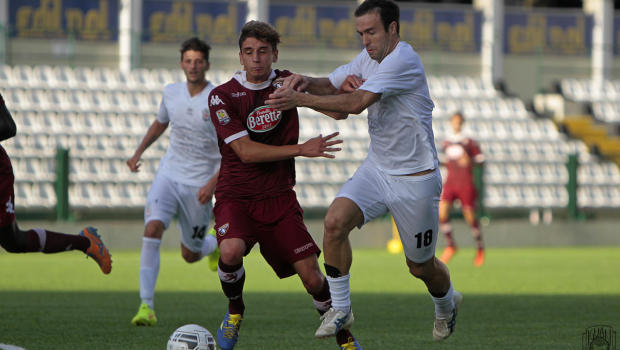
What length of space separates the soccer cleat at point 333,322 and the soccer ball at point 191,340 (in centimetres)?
64

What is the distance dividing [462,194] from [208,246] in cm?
670

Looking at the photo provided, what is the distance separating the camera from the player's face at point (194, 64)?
8.50 metres

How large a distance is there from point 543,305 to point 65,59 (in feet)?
49.2

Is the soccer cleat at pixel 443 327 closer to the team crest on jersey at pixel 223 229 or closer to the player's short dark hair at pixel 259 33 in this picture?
the team crest on jersey at pixel 223 229

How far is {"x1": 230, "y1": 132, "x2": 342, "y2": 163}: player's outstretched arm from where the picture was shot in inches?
227

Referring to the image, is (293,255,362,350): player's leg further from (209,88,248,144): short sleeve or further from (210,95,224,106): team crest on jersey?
(210,95,224,106): team crest on jersey

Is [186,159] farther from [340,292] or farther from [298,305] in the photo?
[340,292]

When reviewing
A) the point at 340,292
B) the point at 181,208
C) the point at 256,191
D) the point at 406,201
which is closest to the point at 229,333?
the point at 340,292

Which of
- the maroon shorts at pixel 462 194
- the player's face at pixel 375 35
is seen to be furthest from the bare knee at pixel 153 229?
the maroon shorts at pixel 462 194

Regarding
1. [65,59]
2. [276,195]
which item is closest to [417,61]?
[276,195]

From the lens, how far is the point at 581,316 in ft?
27.7

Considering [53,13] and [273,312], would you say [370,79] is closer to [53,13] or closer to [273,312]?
[273,312]

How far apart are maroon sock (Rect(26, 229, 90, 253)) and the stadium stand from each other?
10117mm

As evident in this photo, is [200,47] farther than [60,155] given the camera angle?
No
